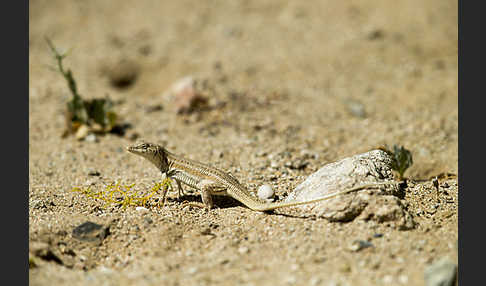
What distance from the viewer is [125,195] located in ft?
17.5

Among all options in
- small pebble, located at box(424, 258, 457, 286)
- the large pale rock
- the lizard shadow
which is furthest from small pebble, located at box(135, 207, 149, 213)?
small pebble, located at box(424, 258, 457, 286)

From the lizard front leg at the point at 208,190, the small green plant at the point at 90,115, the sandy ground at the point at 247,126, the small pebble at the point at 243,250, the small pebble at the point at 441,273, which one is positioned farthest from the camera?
the small green plant at the point at 90,115

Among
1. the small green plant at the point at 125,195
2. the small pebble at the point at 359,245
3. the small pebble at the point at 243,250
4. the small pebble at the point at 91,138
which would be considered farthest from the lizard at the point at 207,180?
the small pebble at the point at 91,138

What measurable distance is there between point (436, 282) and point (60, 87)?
841cm

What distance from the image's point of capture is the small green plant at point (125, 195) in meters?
5.19

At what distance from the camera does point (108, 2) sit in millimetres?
12672

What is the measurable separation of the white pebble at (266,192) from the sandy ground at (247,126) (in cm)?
20

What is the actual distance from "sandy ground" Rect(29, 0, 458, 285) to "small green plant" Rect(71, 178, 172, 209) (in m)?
0.13

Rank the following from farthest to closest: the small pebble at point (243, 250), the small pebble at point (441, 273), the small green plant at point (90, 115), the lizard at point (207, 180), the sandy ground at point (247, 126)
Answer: the small green plant at point (90, 115) → the lizard at point (207, 180) → the small pebble at point (243, 250) → the sandy ground at point (247, 126) → the small pebble at point (441, 273)

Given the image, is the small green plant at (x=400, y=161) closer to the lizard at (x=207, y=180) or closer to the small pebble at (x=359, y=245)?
the lizard at (x=207, y=180)

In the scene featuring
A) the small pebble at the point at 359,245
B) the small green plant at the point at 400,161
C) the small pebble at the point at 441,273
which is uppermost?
the small green plant at the point at 400,161

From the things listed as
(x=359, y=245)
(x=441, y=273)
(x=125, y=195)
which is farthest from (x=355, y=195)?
(x=125, y=195)

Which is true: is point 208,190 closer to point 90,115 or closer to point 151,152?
point 151,152

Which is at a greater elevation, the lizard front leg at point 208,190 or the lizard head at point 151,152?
the lizard head at point 151,152
